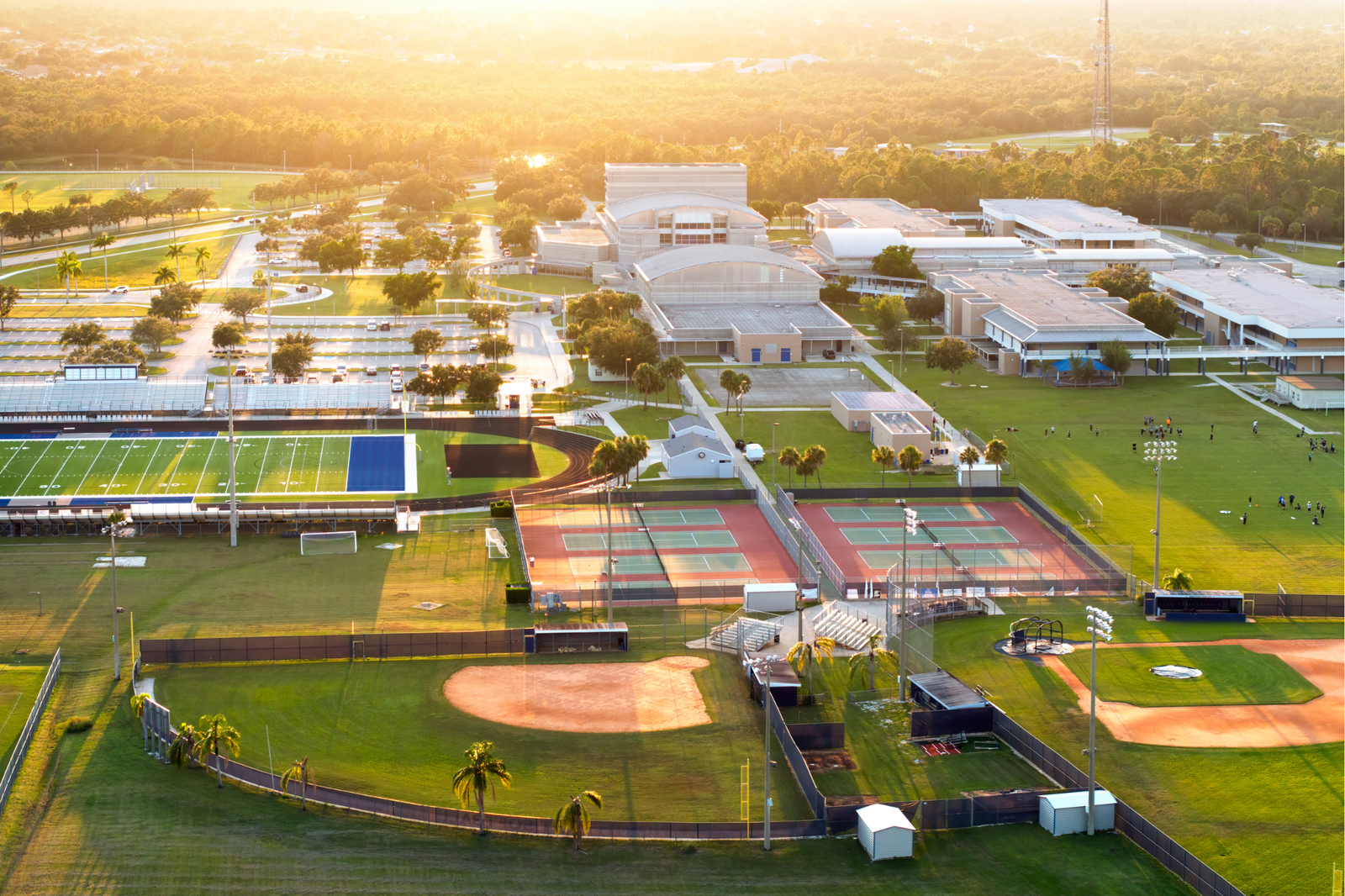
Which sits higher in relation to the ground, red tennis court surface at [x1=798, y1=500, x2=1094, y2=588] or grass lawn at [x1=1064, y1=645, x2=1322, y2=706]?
red tennis court surface at [x1=798, y1=500, x2=1094, y2=588]

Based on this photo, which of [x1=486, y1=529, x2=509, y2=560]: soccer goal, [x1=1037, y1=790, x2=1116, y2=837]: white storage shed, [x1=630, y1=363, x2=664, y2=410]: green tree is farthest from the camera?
[x1=630, y1=363, x2=664, y2=410]: green tree

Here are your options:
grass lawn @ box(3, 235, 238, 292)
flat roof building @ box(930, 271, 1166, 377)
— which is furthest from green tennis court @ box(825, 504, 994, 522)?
grass lawn @ box(3, 235, 238, 292)

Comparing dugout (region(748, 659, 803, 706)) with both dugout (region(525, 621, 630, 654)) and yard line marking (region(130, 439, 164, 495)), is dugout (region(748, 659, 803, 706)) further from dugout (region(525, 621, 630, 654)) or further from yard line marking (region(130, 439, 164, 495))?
yard line marking (region(130, 439, 164, 495))

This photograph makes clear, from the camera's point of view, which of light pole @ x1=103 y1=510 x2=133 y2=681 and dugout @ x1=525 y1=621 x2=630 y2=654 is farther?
dugout @ x1=525 y1=621 x2=630 y2=654

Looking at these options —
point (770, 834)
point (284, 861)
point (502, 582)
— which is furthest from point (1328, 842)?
point (502, 582)

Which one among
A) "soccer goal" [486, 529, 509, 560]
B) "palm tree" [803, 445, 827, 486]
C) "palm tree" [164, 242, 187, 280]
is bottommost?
"soccer goal" [486, 529, 509, 560]

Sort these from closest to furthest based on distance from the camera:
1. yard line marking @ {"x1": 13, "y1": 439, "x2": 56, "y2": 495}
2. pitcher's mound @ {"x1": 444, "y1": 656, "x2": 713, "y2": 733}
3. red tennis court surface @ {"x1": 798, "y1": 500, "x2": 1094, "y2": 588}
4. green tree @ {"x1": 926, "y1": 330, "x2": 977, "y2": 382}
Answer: pitcher's mound @ {"x1": 444, "y1": 656, "x2": 713, "y2": 733}
red tennis court surface @ {"x1": 798, "y1": 500, "x2": 1094, "y2": 588}
yard line marking @ {"x1": 13, "y1": 439, "x2": 56, "y2": 495}
green tree @ {"x1": 926, "y1": 330, "x2": 977, "y2": 382}

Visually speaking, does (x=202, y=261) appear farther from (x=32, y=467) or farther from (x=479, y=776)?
(x=479, y=776)
